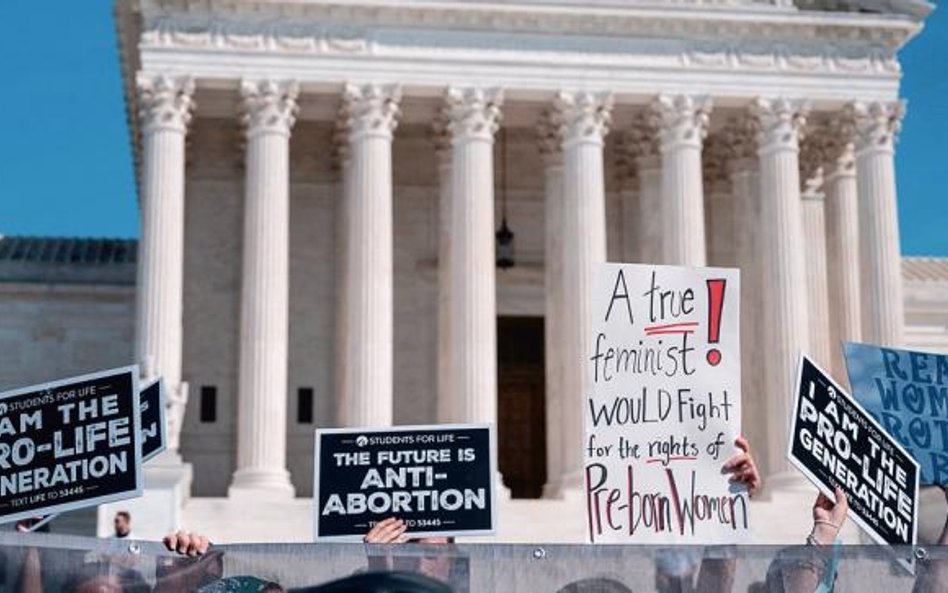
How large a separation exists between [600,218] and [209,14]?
11876 mm

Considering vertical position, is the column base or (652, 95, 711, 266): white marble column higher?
(652, 95, 711, 266): white marble column

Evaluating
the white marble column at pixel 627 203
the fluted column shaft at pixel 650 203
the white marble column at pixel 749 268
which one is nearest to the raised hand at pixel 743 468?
the white marble column at pixel 749 268

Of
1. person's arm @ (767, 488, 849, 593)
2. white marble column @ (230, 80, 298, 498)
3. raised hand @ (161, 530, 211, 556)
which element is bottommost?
person's arm @ (767, 488, 849, 593)

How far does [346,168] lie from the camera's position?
49594 mm

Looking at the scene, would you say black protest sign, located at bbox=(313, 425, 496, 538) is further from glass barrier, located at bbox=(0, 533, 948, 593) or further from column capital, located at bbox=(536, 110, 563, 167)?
column capital, located at bbox=(536, 110, 563, 167)

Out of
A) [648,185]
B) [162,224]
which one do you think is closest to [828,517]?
[162,224]

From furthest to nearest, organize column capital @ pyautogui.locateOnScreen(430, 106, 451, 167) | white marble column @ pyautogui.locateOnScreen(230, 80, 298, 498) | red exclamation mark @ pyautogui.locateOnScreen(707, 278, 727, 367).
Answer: column capital @ pyautogui.locateOnScreen(430, 106, 451, 167) → white marble column @ pyautogui.locateOnScreen(230, 80, 298, 498) → red exclamation mark @ pyautogui.locateOnScreen(707, 278, 727, 367)

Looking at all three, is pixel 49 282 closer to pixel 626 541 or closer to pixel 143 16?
pixel 143 16

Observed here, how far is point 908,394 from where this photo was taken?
19281 millimetres

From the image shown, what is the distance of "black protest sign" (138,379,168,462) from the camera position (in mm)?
19328

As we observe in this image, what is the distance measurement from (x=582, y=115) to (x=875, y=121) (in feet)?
27.7

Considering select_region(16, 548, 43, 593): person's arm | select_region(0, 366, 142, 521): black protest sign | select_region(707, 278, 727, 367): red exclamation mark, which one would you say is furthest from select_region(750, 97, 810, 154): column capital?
select_region(16, 548, 43, 593): person's arm

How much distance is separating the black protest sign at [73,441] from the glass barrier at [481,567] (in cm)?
319

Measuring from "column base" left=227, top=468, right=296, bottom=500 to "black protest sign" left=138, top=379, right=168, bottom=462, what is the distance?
984 inches
